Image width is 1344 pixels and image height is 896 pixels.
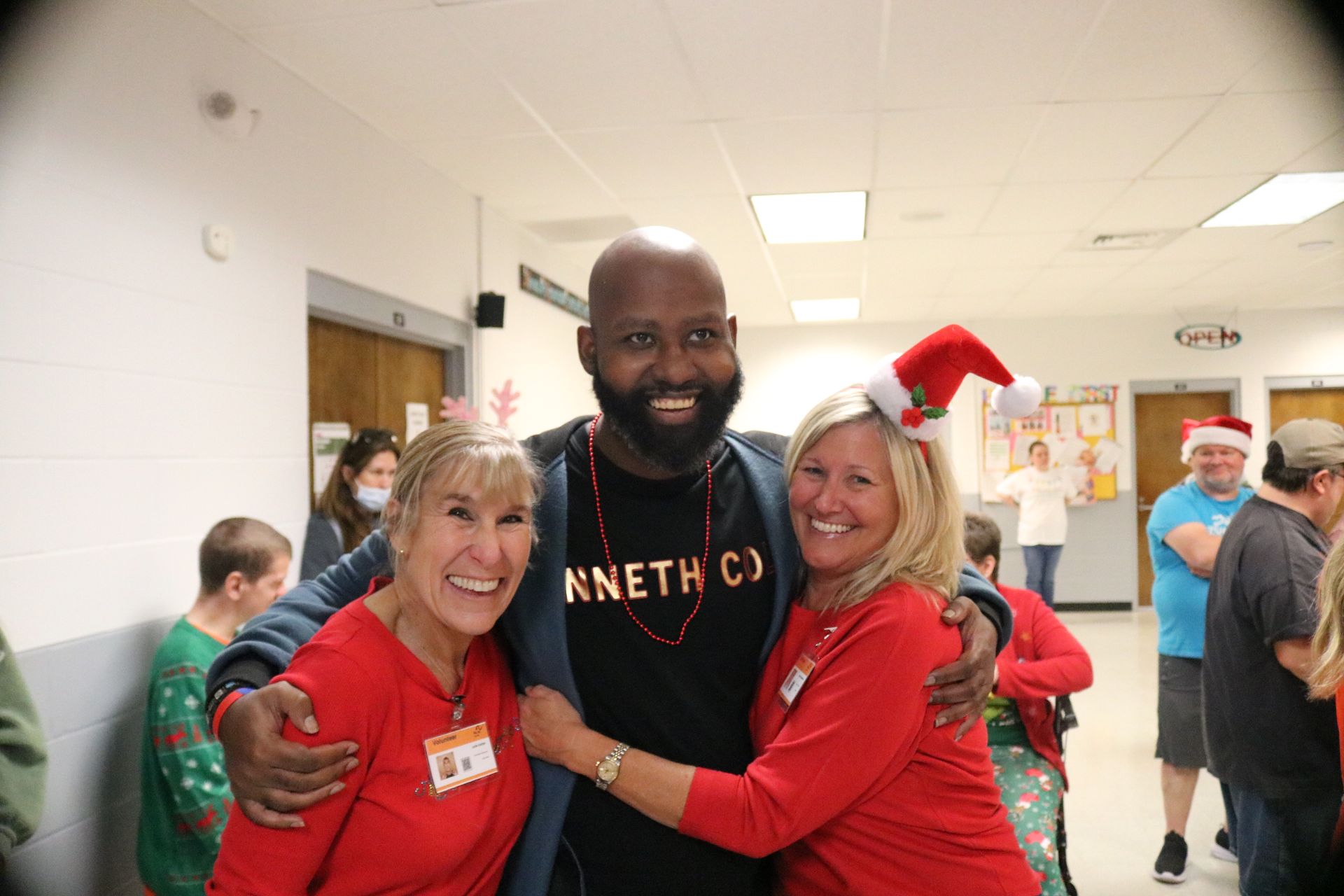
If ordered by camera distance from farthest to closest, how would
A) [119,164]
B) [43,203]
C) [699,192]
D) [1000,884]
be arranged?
[699,192] < [119,164] < [43,203] < [1000,884]

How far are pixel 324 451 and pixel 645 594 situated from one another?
2.68 m

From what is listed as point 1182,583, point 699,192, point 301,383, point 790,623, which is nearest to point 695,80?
point 699,192

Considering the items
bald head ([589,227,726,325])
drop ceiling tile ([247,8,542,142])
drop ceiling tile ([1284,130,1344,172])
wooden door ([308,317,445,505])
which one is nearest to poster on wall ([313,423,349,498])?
wooden door ([308,317,445,505])

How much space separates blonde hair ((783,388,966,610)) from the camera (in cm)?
144

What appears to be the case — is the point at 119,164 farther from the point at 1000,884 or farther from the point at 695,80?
the point at 1000,884

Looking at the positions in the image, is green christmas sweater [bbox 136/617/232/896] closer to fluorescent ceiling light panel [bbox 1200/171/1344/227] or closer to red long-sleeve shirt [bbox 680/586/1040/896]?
red long-sleeve shirt [bbox 680/586/1040/896]

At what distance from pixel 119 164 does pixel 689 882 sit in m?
2.47

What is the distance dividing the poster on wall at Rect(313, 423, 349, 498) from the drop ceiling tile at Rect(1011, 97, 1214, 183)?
11.5ft

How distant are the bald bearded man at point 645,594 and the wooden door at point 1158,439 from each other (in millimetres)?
9249

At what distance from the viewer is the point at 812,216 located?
219 inches

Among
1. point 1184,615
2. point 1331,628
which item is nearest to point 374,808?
point 1331,628

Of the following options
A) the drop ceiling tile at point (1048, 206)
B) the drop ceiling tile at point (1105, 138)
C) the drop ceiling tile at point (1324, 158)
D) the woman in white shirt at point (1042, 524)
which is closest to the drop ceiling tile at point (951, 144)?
the drop ceiling tile at point (1105, 138)

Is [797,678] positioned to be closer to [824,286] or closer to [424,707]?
[424,707]

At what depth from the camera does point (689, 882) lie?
4.53ft
